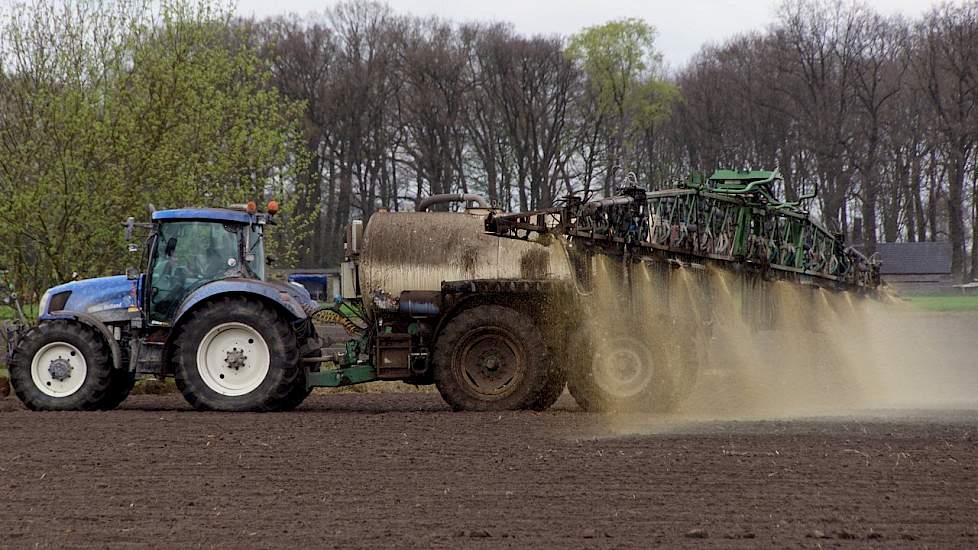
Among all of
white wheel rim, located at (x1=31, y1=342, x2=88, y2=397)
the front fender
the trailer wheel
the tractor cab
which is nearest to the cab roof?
the tractor cab

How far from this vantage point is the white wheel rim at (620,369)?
14.8m

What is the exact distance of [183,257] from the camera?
15.2 meters

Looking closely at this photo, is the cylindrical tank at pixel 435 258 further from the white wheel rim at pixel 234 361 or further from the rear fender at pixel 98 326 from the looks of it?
the rear fender at pixel 98 326

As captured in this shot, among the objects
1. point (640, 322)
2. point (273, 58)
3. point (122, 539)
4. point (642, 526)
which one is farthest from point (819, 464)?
point (273, 58)

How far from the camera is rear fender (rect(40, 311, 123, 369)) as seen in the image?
14.9 metres

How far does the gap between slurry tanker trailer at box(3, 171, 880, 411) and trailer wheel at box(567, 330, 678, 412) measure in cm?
2

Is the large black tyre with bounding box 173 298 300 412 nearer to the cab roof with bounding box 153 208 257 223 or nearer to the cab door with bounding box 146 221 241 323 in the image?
the cab door with bounding box 146 221 241 323

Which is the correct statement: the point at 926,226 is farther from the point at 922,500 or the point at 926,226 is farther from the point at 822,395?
the point at 922,500

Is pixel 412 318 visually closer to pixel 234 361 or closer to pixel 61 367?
pixel 234 361

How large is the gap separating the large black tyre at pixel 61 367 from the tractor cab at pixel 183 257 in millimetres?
853

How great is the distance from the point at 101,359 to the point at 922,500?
1022cm

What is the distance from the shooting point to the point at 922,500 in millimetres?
8727

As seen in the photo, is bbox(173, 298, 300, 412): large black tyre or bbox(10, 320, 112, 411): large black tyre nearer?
bbox(173, 298, 300, 412): large black tyre

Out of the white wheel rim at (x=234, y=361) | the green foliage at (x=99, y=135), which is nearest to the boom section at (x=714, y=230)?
the white wheel rim at (x=234, y=361)
